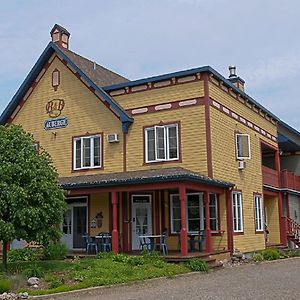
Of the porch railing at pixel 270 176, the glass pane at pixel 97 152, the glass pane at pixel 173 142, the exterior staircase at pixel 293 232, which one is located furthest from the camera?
the exterior staircase at pixel 293 232

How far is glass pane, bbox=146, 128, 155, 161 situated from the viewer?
23.2 metres

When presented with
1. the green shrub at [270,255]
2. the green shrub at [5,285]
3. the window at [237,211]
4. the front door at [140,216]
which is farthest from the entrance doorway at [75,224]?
the green shrub at [5,285]

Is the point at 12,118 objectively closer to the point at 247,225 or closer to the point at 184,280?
the point at 247,225

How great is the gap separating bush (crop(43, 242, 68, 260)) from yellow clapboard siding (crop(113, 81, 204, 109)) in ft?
23.3

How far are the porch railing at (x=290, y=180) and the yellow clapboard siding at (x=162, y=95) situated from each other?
11.4 meters

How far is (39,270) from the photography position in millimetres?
15805

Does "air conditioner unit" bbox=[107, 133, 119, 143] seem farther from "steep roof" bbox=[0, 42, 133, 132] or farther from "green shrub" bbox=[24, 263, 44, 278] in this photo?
"green shrub" bbox=[24, 263, 44, 278]

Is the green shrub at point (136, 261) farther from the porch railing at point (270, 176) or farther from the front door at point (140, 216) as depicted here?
the porch railing at point (270, 176)

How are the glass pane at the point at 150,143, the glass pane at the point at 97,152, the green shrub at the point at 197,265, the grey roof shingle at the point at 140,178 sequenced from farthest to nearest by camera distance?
the glass pane at the point at 97,152, the glass pane at the point at 150,143, the grey roof shingle at the point at 140,178, the green shrub at the point at 197,265

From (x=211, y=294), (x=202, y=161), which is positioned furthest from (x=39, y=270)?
(x=202, y=161)

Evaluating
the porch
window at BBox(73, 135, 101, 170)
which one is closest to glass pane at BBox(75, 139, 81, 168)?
window at BBox(73, 135, 101, 170)

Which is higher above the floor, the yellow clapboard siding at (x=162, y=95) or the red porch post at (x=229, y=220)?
the yellow clapboard siding at (x=162, y=95)

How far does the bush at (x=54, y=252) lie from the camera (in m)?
20.7

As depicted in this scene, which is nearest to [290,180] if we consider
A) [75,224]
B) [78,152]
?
[78,152]
